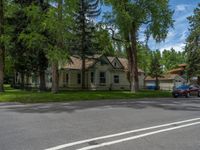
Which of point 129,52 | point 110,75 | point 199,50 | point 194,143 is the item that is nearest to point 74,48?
point 129,52

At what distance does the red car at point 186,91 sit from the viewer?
116 feet

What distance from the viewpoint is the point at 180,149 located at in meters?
7.70

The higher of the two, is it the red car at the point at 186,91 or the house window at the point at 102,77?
the house window at the point at 102,77

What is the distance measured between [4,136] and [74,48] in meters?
33.3

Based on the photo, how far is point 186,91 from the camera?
119ft

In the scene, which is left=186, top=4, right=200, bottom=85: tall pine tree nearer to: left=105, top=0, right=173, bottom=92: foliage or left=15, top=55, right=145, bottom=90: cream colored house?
left=15, top=55, right=145, bottom=90: cream colored house

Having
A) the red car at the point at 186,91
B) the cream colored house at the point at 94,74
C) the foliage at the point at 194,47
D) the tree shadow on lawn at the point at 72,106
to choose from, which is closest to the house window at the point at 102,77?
the cream colored house at the point at 94,74

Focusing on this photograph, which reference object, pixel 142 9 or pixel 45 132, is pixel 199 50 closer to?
pixel 142 9

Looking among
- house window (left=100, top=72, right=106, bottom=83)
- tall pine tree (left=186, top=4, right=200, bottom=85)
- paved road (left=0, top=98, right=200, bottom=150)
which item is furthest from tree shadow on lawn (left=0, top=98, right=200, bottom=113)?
tall pine tree (left=186, top=4, right=200, bottom=85)

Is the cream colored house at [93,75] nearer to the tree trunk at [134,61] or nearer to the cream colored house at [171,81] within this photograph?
the tree trunk at [134,61]

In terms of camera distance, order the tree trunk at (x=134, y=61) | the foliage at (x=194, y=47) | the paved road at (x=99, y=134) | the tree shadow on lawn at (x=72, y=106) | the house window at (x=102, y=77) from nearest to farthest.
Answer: the paved road at (x=99, y=134) < the tree shadow on lawn at (x=72, y=106) < the tree trunk at (x=134, y=61) < the house window at (x=102, y=77) < the foliage at (x=194, y=47)

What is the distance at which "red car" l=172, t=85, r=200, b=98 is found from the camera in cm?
3546

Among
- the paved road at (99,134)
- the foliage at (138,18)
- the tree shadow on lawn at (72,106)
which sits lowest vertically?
the paved road at (99,134)

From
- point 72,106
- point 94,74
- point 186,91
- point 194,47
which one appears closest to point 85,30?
point 94,74
